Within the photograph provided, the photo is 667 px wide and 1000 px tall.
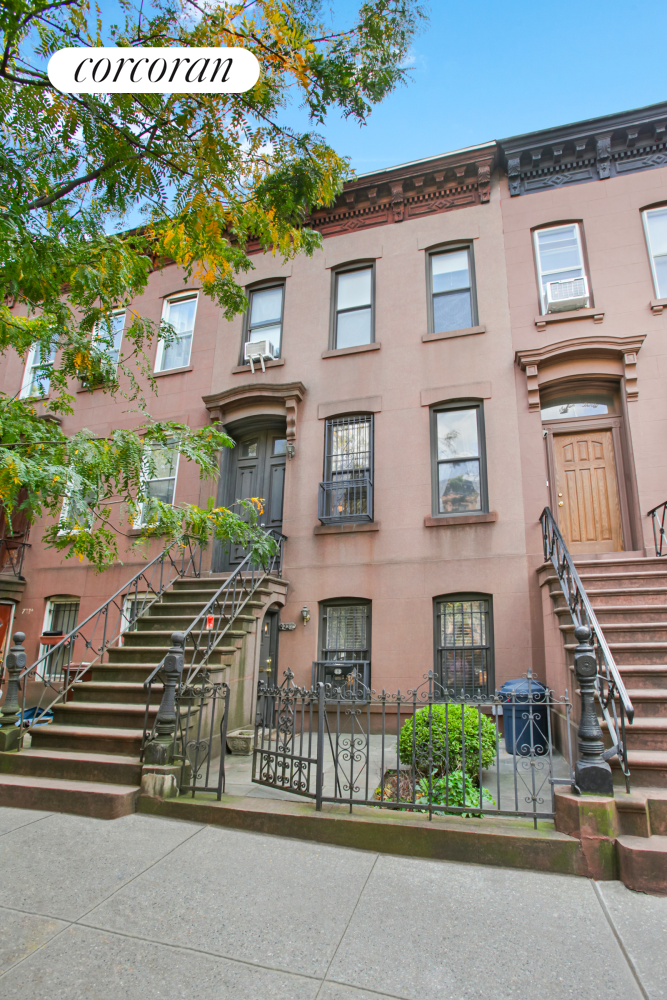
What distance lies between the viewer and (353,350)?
1069 centimetres

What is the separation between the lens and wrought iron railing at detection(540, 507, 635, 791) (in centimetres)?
426

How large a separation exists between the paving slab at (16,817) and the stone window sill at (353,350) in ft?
27.6

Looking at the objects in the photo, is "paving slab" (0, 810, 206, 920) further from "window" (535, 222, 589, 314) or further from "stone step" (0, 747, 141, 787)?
"window" (535, 222, 589, 314)

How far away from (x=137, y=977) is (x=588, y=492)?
848 cm

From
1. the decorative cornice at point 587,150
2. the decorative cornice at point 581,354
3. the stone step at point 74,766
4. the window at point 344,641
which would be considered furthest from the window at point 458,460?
the stone step at point 74,766

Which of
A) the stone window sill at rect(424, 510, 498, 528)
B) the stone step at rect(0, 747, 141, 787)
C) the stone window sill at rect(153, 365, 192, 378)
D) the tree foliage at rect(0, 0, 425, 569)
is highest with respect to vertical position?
the stone window sill at rect(153, 365, 192, 378)

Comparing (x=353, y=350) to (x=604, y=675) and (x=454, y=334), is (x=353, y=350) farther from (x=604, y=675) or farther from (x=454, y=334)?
(x=604, y=675)

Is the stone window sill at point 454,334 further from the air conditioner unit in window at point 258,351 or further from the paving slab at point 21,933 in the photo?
the paving slab at point 21,933

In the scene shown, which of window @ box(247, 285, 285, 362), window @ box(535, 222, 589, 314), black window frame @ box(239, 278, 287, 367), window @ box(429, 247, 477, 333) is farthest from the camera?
window @ box(247, 285, 285, 362)

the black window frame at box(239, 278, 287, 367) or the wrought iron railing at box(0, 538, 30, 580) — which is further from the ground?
the black window frame at box(239, 278, 287, 367)

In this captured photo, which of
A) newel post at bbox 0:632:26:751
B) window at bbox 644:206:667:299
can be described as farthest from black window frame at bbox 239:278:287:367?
newel post at bbox 0:632:26:751

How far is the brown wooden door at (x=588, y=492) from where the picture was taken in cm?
890

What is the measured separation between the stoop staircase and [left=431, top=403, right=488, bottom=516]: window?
11.1ft

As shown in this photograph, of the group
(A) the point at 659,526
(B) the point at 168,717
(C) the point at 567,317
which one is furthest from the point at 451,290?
(B) the point at 168,717
